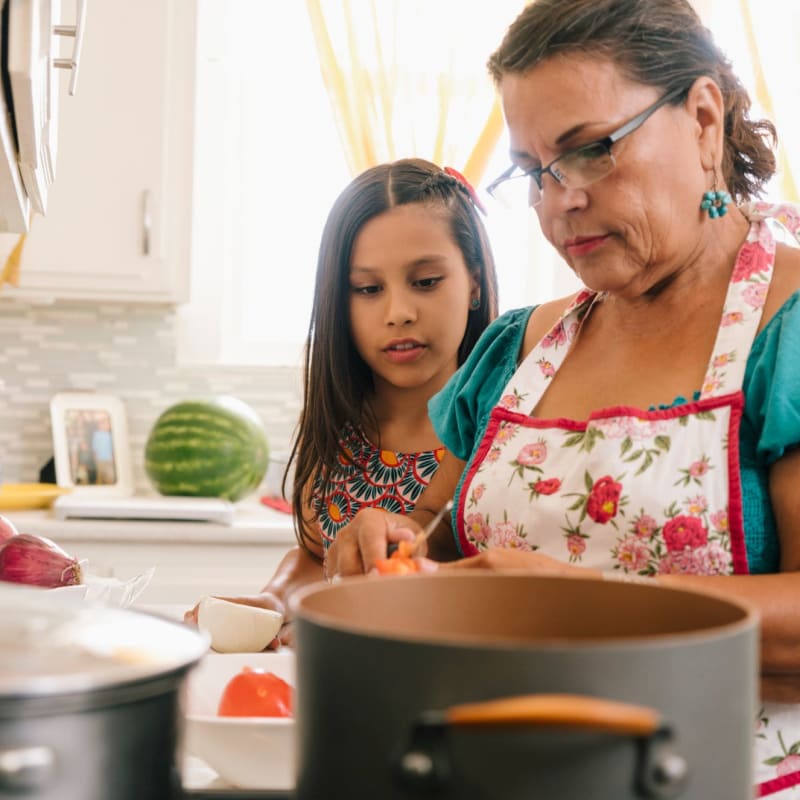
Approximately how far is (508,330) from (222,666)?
23.3 inches

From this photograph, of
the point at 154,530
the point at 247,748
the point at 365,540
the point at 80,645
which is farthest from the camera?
the point at 154,530

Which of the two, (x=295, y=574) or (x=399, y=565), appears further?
(x=295, y=574)

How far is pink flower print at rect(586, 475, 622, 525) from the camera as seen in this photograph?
3.43ft

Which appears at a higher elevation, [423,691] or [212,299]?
[212,299]

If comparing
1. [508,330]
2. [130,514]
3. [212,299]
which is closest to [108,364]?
[212,299]

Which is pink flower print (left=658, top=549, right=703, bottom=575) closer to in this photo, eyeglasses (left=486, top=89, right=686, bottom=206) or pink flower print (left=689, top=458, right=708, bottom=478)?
pink flower print (left=689, top=458, right=708, bottom=478)

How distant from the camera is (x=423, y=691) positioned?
0.38m

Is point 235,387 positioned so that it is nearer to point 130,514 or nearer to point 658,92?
point 130,514

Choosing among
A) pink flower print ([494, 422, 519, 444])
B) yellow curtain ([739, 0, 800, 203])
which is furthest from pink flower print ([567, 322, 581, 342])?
yellow curtain ([739, 0, 800, 203])

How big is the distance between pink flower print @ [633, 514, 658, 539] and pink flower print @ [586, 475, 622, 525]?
0.02m

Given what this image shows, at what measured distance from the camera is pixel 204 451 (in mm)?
2824

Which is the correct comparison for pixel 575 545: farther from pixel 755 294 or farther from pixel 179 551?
pixel 179 551

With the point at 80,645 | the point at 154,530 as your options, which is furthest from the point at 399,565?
the point at 154,530

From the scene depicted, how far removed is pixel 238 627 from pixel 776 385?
58 centimetres
